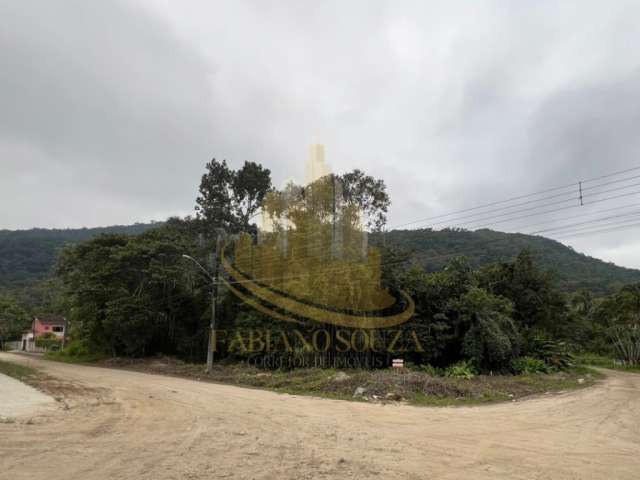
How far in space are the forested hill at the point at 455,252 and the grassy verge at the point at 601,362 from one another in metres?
6.24

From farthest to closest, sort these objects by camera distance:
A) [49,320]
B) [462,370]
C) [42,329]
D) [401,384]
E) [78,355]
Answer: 1. [49,320]
2. [42,329]
3. [78,355]
4. [462,370]
5. [401,384]

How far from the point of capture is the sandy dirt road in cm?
601

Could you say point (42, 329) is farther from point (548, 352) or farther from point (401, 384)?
point (401, 384)

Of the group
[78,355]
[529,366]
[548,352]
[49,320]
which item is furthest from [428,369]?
[49,320]

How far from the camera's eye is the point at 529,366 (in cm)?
2255

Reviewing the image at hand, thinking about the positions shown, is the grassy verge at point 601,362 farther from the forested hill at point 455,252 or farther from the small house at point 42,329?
the small house at point 42,329

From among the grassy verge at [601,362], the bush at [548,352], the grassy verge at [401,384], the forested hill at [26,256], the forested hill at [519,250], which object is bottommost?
the grassy verge at [601,362]

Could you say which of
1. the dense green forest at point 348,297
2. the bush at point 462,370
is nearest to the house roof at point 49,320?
the dense green forest at point 348,297

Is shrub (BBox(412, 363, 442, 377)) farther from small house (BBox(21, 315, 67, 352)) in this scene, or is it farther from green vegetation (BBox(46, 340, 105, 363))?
small house (BBox(21, 315, 67, 352))

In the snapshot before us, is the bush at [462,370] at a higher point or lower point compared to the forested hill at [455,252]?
lower

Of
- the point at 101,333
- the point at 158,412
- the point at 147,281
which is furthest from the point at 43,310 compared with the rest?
the point at 158,412

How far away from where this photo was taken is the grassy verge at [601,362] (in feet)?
99.0

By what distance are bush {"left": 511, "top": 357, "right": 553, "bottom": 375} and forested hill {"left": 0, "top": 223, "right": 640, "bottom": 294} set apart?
551cm

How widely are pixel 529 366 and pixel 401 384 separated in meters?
10.4
